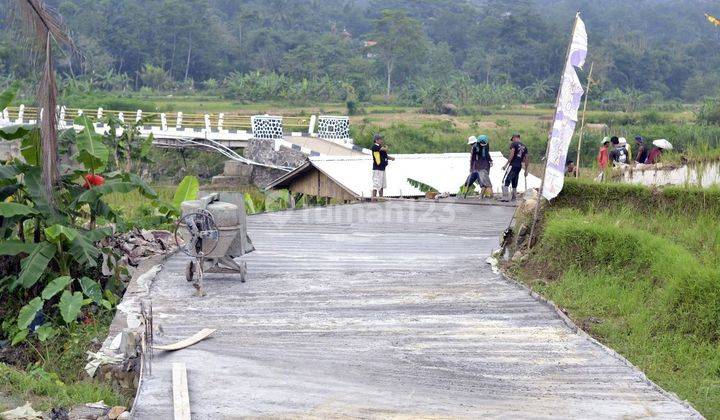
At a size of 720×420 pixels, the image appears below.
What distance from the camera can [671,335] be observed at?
7891 millimetres

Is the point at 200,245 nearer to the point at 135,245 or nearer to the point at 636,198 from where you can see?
the point at 135,245

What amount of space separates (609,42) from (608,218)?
77.7 m

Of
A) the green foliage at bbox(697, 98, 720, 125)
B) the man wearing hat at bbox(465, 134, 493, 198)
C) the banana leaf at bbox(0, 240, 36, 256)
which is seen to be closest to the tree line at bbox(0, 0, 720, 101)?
the green foliage at bbox(697, 98, 720, 125)

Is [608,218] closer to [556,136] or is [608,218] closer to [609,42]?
[556,136]

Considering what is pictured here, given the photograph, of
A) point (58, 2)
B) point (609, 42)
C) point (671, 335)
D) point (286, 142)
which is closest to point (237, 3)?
point (58, 2)

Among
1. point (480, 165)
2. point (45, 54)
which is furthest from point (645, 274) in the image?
point (480, 165)

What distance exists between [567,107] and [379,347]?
387cm

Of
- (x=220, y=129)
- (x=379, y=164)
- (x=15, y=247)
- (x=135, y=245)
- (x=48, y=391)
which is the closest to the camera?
(x=48, y=391)

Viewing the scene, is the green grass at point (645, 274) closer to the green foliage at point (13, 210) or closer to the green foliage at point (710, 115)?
the green foliage at point (13, 210)

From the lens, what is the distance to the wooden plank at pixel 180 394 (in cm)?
591

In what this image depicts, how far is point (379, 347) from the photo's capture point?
294 inches

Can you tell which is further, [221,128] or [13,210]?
[221,128]

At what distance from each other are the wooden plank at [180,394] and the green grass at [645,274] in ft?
10.7

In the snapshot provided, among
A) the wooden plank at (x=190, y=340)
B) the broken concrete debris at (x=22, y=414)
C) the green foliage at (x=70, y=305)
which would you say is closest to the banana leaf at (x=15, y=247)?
the green foliage at (x=70, y=305)
